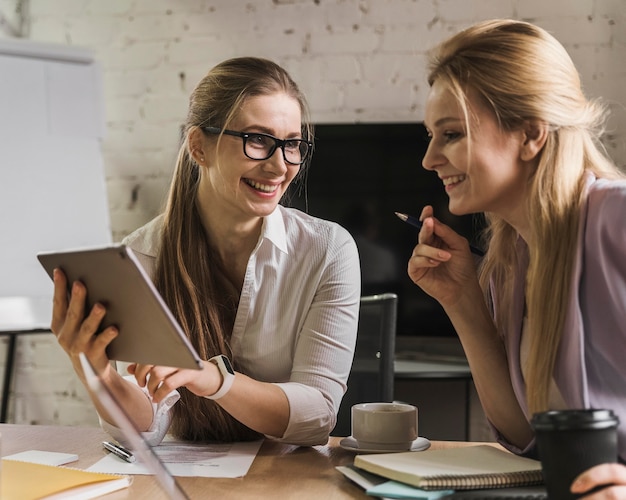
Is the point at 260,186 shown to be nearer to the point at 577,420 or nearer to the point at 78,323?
the point at 78,323

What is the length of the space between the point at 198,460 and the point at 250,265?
43 cm

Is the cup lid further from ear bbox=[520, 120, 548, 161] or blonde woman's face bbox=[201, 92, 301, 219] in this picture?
blonde woman's face bbox=[201, 92, 301, 219]

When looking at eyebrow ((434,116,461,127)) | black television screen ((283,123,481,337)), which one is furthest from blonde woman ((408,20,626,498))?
black television screen ((283,123,481,337))

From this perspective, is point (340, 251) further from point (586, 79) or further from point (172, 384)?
point (586, 79)

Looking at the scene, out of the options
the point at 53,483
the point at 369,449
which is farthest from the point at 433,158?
the point at 53,483

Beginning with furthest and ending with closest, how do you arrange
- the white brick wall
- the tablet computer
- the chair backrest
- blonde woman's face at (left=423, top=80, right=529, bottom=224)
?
the white brick wall
the chair backrest
blonde woman's face at (left=423, top=80, right=529, bottom=224)
the tablet computer

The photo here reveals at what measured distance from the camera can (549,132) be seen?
108 centimetres

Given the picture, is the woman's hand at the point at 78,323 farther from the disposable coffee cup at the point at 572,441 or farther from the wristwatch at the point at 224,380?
the disposable coffee cup at the point at 572,441

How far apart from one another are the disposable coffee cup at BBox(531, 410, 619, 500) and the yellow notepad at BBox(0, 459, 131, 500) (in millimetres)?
525

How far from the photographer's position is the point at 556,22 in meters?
2.70

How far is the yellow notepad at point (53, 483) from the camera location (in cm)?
91

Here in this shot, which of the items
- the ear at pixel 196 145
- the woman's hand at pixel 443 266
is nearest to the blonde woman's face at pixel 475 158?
the woman's hand at pixel 443 266

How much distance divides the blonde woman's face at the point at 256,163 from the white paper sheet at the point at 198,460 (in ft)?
1.42

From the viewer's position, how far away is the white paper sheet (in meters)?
1.06
